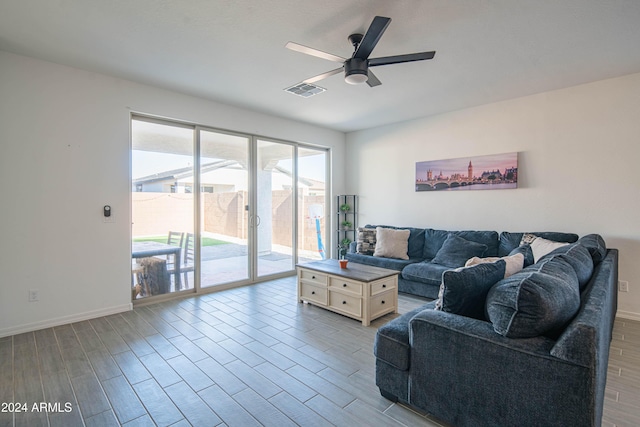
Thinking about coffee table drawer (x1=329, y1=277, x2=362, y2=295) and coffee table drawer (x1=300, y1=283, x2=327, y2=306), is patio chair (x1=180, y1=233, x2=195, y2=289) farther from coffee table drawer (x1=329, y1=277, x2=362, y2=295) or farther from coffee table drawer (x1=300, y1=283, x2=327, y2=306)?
coffee table drawer (x1=329, y1=277, x2=362, y2=295)

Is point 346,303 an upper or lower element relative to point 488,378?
lower

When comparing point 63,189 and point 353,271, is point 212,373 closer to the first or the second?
point 353,271

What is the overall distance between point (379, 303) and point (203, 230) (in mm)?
2671

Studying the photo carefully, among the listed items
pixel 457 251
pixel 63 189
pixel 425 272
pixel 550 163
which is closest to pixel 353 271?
pixel 425 272

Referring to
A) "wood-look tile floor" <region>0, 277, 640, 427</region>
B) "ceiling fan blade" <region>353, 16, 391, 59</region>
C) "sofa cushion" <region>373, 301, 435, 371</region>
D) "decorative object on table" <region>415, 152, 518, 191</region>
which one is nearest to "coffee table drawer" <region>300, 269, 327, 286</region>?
"wood-look tile floor" <region>0, 277, 640, 427</region>

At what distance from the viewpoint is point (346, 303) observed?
3.39m

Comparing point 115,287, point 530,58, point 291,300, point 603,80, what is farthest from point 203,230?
point 603,80

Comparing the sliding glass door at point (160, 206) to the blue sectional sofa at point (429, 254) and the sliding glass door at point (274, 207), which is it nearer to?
the sliding glass door at point (274, 207)

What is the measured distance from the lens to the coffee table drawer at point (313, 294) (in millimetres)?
3641

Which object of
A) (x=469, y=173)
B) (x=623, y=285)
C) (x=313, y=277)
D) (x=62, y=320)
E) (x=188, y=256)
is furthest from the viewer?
(x=469, y=173)

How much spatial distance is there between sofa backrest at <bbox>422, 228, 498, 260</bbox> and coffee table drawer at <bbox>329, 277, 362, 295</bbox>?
6.29 feet

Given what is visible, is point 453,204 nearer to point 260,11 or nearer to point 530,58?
point 530,58

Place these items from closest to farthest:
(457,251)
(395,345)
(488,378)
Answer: (488,378), (395,345), (457,251)

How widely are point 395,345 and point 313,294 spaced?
1957mm
